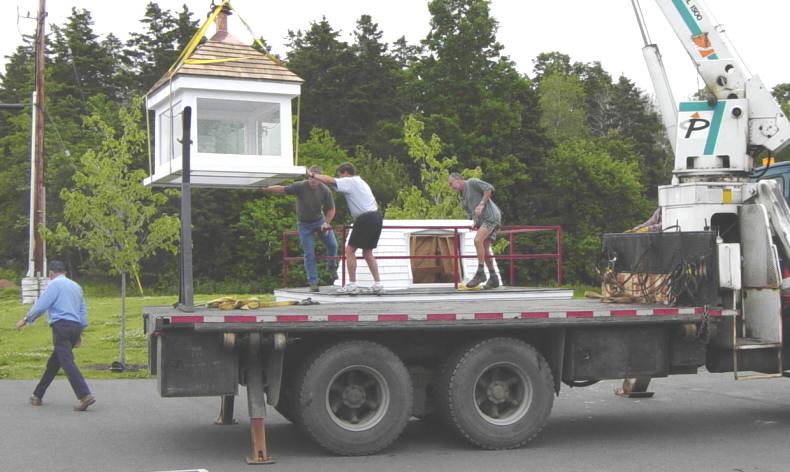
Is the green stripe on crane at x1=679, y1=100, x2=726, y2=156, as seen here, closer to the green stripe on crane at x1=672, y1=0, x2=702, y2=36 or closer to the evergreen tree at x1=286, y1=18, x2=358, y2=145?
the green stripe on crane at x1=672, y1=0, x2=702, y2=36

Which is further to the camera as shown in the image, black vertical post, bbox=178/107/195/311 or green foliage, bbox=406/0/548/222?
green foliage, bbox=406/0/548/222

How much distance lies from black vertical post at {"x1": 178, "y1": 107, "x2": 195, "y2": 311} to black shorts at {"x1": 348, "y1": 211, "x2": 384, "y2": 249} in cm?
276

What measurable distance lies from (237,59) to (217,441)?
411 cm

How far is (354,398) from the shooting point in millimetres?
9203

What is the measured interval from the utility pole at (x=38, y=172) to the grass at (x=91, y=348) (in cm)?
383

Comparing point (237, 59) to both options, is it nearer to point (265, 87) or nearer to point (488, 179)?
point (265, 87)

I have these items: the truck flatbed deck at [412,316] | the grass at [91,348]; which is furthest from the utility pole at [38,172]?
the truck flatbed deck at [412,316]

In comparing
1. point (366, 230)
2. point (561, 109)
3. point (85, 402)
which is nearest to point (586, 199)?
point (561, 109)

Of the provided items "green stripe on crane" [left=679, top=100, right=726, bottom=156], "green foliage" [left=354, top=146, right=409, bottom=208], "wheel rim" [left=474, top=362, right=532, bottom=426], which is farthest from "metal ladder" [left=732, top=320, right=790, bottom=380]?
"green foliage" [left=354, top=146, right=409, bottom=208]

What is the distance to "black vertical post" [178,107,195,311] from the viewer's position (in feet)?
30.5

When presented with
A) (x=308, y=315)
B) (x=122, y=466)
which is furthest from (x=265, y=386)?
(x=122, y=466)

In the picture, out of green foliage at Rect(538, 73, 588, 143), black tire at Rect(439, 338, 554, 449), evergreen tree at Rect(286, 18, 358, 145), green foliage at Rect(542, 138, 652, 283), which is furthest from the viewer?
green foliage at Rect(538, 73, 588, 143)

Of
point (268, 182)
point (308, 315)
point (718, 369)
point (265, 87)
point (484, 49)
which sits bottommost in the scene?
point (718, 369)

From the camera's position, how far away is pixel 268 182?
11250 mm
